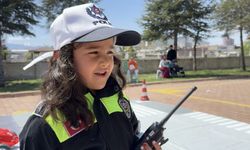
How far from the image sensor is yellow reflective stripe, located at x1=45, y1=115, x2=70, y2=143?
1479mm

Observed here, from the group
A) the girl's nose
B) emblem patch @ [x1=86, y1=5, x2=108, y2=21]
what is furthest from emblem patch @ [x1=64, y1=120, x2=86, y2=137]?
emblem patch @ [x1=86, y1=5, x2=108, y2=21]

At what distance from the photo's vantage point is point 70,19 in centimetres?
157

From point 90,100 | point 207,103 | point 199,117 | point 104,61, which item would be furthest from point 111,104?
point 207,103

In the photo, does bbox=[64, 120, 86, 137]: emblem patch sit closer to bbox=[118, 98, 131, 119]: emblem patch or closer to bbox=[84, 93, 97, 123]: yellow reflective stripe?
bbox=[84, 93, 97, 123]: yellow reflective stripe

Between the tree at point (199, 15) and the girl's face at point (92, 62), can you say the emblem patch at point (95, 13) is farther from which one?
the tree at point (199, 15)

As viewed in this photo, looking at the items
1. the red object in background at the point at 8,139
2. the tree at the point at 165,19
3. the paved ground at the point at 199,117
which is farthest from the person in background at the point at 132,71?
the red object in background at the point at 8,139

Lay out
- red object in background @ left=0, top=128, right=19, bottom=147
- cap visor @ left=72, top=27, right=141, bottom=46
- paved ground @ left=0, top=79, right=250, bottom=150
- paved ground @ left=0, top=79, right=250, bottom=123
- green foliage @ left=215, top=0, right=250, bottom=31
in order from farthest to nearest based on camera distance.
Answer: green foliage @ left=215, top=0, right=250, bottom=31 → paved ground @ left=0, top=79, right=250, bottom=123 → paved ground @ left=0, top=79, right=250, bottom=150 → red object in background @ left=0, top=128, right=19, bottom=147 → cap visor @ left=72, top=27, right=141, bottom=46

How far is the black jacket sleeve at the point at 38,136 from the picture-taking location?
1422mm

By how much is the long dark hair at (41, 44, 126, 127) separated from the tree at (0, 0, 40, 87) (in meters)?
14.7

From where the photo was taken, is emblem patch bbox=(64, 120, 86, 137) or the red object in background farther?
the red object in background

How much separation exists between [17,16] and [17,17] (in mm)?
62

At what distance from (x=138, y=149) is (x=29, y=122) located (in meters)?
0.56

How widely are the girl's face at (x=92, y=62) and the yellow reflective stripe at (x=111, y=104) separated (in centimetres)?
12

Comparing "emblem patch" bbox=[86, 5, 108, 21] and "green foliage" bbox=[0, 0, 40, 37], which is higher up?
"green foliage" bbox=[0, 0, 40, 37]
